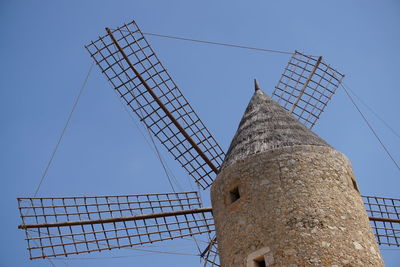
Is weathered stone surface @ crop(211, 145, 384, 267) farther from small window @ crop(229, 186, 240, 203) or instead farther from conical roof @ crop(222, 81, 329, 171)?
conical roof @ crop(222, 81, 329, 171)

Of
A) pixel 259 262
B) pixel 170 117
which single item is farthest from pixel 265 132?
pixel 170 117

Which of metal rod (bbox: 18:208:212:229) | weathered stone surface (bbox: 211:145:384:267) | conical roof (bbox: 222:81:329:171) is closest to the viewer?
weathered stone surface (bbox: 211:145:384:267)

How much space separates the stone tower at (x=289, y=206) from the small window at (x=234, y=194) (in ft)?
0.04

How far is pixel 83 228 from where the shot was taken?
923cm

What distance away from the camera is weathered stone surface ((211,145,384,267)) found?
19.5 feet

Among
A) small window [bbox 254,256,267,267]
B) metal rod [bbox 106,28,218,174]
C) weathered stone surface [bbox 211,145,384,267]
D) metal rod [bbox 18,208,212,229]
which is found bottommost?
small window [bbox 254,256,267,267]

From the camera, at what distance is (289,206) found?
248 inches

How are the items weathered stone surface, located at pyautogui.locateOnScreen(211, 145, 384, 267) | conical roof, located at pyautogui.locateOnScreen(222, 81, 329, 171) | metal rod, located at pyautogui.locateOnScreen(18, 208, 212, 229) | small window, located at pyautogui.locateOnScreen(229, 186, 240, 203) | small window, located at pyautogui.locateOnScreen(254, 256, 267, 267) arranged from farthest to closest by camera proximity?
1. metal rod, located at pyautogui.locateOnScreen(18, 208, 212, 229)
2. conical roof, located at pyautogui.locateOnScreen(222, 81, 329, 171)
3. small window, located at pyautogui.locateOnScreen(229, 186, 240, 203)
4. small window, located at pyautogui.locateOnScreen(254, 256, 267, 267)
5. weathered stone surface, located at pyautogui.locateOnScreen(211, 145, 384, 267)

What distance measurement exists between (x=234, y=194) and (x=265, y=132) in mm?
1139

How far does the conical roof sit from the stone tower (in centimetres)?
2

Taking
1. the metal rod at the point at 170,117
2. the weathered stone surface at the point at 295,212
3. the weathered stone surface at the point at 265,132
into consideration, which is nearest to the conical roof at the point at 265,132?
the weathered stone surface at the point at 265,132

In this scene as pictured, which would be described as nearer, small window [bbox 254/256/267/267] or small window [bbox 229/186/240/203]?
small window [bbox 254/256/267/267]

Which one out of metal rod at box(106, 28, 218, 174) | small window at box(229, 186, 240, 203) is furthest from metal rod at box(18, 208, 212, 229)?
small window at box(229, 186, 240, 203)

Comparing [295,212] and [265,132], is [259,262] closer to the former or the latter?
[295,212]
